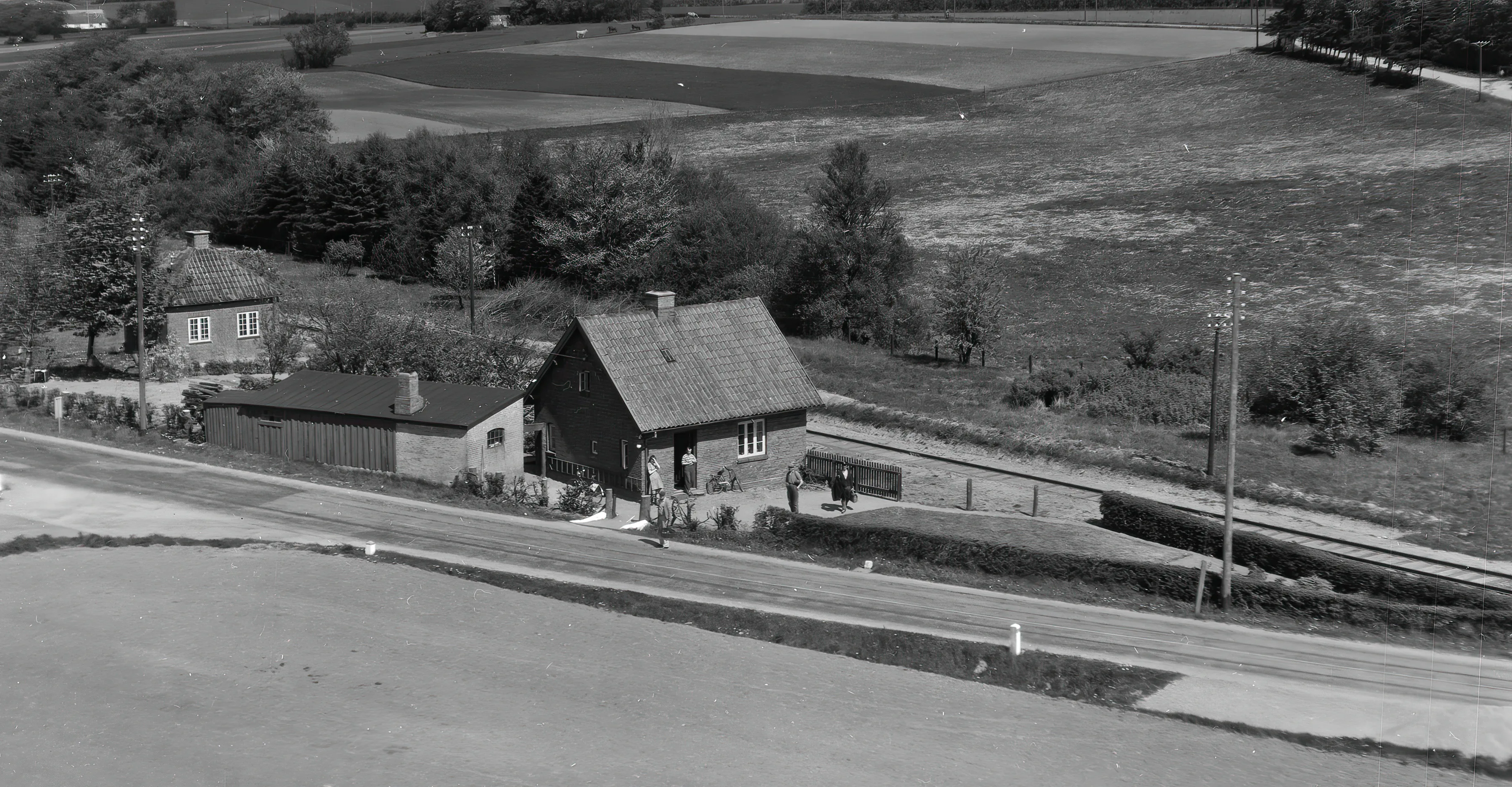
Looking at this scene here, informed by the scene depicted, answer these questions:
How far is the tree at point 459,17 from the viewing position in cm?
14225

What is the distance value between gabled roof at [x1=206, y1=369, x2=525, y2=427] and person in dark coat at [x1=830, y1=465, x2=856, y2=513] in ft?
30.8

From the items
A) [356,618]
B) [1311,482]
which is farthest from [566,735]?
[1311,482]

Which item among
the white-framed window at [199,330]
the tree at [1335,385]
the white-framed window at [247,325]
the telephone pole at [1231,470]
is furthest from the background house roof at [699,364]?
the white-framed window at [199,330]

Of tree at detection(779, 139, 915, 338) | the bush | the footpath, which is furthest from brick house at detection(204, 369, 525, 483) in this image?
tree at detection(779, 139, 915, 338)

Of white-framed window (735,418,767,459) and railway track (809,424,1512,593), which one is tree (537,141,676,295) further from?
railway track (809,424,1512,593)

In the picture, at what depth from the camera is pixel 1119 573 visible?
30641 mm

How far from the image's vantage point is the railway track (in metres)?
31.0

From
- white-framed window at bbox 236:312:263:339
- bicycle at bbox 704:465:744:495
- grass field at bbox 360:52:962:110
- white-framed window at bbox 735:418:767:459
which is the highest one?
grass field at bbox 360:52:962:110

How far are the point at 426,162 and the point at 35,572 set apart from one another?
52984 millimetres

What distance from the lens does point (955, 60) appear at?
359 feet

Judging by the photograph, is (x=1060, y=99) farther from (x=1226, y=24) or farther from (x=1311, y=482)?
(x=1311, y=482)

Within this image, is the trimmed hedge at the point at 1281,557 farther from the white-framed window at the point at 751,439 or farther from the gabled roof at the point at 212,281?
the gabled roof at the point at 212,281

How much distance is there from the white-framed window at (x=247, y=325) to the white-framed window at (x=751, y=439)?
79.7ft

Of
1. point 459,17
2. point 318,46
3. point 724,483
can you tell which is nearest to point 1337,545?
point 724,483
